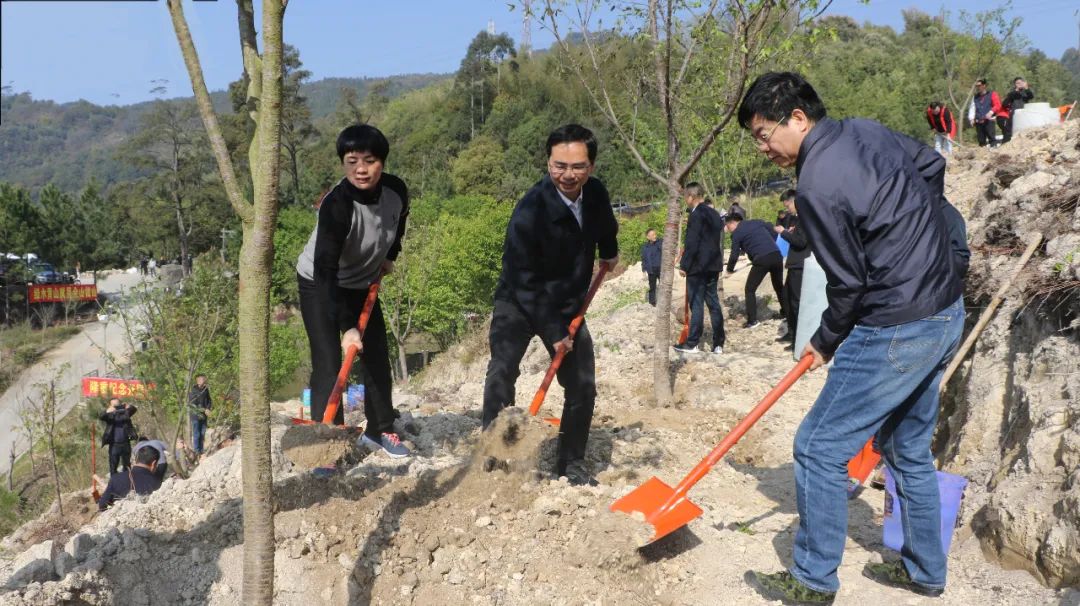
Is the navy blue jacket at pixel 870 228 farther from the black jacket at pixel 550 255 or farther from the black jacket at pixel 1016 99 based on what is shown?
the black jacket at pixel 1016 99

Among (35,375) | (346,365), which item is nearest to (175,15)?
(346,365)

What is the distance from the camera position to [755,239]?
30.2 ft

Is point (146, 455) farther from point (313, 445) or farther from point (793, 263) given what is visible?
point (793, 263)

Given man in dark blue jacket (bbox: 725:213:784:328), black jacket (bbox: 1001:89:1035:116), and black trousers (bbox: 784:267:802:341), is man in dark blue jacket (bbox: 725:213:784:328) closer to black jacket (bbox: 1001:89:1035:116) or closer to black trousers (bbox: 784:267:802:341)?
black trousers (bbox: 784:267:802:341)

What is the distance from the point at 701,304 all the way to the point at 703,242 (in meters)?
0.71

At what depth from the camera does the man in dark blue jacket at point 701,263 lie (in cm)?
855

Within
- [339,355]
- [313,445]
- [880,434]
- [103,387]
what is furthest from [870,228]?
[103,387]

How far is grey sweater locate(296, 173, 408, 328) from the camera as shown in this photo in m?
3.95

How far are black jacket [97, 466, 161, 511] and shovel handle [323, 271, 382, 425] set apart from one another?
391 centimetres

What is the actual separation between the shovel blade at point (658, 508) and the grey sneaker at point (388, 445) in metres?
1.56

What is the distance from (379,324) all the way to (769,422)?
3537 millimetres

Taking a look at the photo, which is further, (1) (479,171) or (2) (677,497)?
(1) (479,171)

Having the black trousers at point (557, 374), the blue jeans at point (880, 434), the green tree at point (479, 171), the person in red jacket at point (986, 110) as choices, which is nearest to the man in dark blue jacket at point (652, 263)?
the person in red jacket at point (986, 110)

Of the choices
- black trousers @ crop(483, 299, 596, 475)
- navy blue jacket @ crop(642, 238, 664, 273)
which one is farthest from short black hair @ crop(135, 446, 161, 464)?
navy blue jacket @ crop(642, 238, 664, 273)
